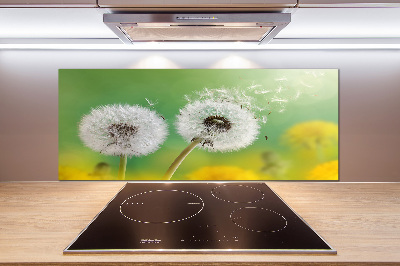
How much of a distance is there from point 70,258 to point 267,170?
1.10 m

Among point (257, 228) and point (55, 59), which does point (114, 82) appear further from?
point (257, 228)

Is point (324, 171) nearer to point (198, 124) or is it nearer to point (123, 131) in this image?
point (198, 124)

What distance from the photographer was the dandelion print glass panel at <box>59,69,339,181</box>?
154cm

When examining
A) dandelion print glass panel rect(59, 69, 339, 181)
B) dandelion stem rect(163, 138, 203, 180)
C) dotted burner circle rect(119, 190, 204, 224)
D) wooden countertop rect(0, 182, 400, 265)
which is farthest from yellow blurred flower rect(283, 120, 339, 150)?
dotted burner circle rect(119, 190, 204, 224)

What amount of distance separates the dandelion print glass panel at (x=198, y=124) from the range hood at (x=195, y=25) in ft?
1.26

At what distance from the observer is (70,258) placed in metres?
0.76

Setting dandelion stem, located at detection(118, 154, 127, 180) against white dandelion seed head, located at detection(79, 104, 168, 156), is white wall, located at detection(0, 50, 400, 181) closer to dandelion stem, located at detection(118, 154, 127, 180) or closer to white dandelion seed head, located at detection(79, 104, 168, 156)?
white dandelion seed head, located at detection(79, 104, 168, 156)

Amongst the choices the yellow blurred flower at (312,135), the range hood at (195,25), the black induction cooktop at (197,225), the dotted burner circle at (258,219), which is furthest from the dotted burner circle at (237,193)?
the range hood at (195,25)

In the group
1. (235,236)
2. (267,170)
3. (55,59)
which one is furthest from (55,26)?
(267,170)

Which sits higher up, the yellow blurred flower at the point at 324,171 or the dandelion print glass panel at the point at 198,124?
the dandelion print glass panel at the point at 198,124

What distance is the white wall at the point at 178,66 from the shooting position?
5.03 feet

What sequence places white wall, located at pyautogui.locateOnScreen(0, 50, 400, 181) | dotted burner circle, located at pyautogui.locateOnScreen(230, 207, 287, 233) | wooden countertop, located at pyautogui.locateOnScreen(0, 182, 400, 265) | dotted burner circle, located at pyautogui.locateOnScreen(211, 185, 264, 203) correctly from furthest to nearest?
white wall, located at pyautogui.locateOnScreen(0, 50, 400, 181)
dotted burner circle, located at pyautogui.locateOnScreen(211, 185, 264, 203)
dotted burner circle, located at pyautogui.locateOnScreen(230, 207, 287, 233)
wooden countertop, located at pyautogui.locateOnScreen(0, 182, 400, 265)

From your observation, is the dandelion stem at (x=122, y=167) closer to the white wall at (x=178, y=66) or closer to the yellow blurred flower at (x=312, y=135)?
the white wall at (x=178, y=66)

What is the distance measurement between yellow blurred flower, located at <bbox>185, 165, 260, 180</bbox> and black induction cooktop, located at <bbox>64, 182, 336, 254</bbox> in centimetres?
20
